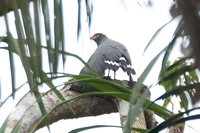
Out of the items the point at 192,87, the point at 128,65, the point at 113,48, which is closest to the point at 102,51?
the point at 113,48

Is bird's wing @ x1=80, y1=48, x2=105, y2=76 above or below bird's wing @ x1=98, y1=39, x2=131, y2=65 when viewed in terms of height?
below

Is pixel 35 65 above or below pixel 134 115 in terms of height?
below

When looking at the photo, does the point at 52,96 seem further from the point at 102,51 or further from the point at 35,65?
the point at 35,65

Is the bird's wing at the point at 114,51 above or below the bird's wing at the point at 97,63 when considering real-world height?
above

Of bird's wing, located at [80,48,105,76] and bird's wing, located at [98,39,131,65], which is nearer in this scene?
bird's wing, located at [80,48,105,76]

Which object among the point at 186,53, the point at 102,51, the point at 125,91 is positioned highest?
the point at 102,51

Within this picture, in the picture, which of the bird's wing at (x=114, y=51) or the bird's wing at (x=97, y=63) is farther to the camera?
the bird's wing at (x=114, y=51)

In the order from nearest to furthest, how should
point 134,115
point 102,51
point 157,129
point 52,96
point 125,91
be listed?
point 134,115
point 157,129
point 125,91
point 52,96
point 102,51

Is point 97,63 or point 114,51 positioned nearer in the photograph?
point 97,63

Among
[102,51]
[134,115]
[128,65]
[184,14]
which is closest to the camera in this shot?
[184,14]

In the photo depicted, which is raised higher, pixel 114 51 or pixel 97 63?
pixel 114 51

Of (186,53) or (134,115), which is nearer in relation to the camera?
(186,53)

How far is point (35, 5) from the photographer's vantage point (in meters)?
0.36

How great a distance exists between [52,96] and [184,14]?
1.62 m
